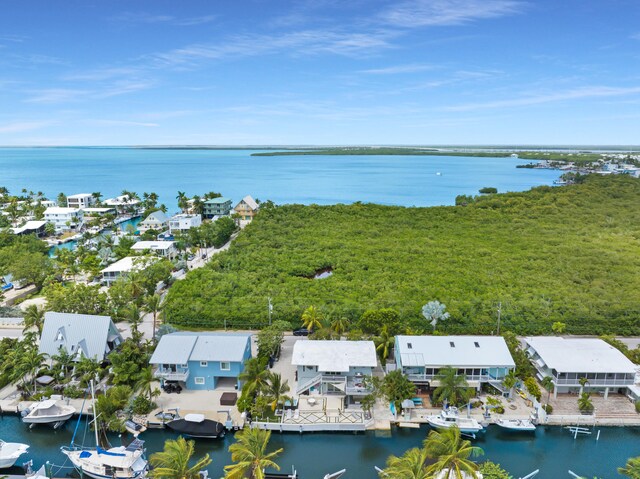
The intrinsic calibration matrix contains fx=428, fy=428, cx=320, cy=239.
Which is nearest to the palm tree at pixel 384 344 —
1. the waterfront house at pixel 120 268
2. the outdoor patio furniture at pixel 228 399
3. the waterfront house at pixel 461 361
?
the waterfront house at pixel 461 361

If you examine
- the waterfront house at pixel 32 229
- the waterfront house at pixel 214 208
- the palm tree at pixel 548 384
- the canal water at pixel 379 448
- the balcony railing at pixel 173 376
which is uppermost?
the waterfront house at pixel 214 208

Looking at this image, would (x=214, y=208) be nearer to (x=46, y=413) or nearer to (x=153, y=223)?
(x=153, y=223)

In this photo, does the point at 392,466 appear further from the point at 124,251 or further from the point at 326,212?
the point at 326,212

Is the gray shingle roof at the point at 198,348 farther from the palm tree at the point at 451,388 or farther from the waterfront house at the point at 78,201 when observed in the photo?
the waterfront house at the point at 78,201

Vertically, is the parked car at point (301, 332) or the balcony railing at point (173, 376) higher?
the balcony railing at point (173, 376)

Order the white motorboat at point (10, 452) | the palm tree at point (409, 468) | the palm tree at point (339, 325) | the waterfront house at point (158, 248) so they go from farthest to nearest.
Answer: the waterfront house at point (158, 248)
the palm tree at point (339, 325)
the white motorboat at point (10, 452)
the palm tree at point (409, 468)

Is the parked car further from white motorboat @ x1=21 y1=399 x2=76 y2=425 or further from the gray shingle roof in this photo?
white motorboat @ x1=21 y1=399 x2=76 y2=425
